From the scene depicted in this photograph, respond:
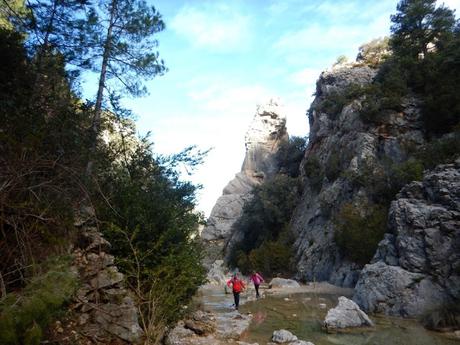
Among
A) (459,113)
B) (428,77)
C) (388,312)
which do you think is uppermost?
(428,77)

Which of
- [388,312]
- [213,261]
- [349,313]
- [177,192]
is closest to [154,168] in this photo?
[177,192]

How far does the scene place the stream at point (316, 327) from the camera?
1230 cm

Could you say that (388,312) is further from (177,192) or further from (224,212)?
(224,212)

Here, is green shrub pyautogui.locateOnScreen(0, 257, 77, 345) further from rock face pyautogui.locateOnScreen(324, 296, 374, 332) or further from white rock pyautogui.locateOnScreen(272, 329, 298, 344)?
rock face pyautogui.locateOnScreen(324, 296, 374, 332)

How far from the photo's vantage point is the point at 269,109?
3297 inches

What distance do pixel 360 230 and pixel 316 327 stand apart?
14800 millimetres

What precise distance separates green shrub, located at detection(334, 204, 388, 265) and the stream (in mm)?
5345

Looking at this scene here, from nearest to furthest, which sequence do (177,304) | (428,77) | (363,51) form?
1. (177,304)
2. (428,77)
3. (363,51)

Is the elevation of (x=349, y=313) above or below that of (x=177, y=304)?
below

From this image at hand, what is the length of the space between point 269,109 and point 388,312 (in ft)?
228

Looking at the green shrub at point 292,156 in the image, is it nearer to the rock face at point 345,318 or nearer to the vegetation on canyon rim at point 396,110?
the vegetation on canyon rim at point 396,110

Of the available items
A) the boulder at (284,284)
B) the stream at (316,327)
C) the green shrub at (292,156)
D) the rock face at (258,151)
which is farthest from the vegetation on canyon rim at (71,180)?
the rock face at (258,151)

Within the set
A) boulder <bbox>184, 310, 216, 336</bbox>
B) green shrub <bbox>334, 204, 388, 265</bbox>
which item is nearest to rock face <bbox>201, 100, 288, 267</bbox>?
green shrub <bbox>334, 204, 388, 265</bbox>

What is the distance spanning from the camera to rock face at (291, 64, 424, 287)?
3244cm
